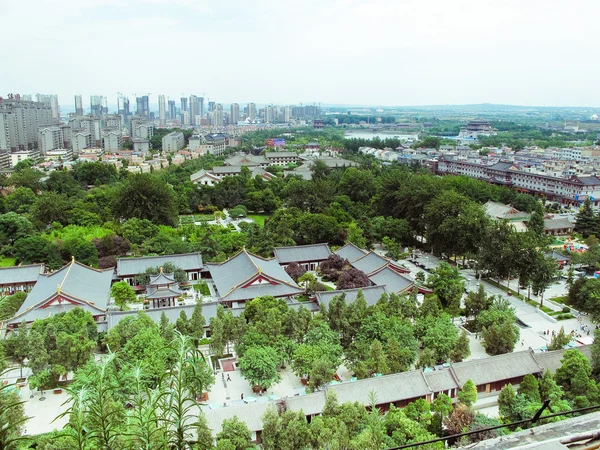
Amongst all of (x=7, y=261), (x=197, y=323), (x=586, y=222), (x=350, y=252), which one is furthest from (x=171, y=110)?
(x=197, y=323)

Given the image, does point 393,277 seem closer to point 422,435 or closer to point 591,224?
point 422,435

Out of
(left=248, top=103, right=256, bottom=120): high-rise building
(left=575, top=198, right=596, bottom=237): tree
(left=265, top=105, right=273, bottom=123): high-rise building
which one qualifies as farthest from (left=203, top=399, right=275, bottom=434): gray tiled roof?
(left=248, top=103, right=256, bottom=120): high-rise building

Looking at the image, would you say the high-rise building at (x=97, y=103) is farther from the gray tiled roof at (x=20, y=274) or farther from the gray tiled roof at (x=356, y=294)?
the gray tiled roof at (x=356, y=294)

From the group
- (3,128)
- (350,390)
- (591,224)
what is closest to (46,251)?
(350,390)

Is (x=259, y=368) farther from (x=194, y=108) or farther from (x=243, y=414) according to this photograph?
(x=194, y=108)

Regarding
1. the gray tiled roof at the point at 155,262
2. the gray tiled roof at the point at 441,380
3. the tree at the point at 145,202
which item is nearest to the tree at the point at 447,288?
the gray tiled roof at the point at 441,380
